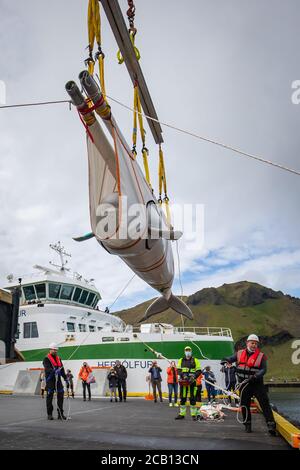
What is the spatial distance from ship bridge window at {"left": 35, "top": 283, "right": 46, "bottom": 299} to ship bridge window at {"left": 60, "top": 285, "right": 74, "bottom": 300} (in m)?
1.07

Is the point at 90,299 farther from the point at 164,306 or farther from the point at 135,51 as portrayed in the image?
the point at 135,51

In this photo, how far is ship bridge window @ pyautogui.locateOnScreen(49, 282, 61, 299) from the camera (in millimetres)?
22766

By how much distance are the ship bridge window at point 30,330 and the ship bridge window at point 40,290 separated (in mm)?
1859

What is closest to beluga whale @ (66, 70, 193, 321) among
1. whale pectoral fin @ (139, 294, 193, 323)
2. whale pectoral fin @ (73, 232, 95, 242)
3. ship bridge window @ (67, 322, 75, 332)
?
whale pectoral fin @ (73, 232, 95, 242)

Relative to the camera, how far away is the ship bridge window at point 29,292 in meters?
23.2

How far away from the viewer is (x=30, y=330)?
2156 centimetres

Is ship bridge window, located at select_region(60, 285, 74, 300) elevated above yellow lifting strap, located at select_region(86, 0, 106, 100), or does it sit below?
below

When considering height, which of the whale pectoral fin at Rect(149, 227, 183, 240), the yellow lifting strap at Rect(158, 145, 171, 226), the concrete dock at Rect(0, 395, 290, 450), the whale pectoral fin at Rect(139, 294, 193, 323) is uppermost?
the yellow lifting strap at Rect(158, 145, 171, 226)

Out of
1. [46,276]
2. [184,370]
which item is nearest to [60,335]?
[46,276]

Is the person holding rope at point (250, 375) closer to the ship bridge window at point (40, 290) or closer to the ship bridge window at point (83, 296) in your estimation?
the ship bridge window at point (40, 290)

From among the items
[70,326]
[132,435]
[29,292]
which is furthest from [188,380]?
[29,292]

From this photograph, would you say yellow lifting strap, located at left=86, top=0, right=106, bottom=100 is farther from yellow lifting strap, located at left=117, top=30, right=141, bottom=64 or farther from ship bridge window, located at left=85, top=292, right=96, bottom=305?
ship bridge window, located at left=85, top=292, right=96, bottom=305

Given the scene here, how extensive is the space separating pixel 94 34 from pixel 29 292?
65.6ft
